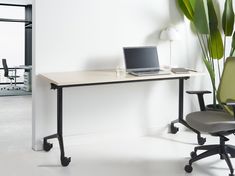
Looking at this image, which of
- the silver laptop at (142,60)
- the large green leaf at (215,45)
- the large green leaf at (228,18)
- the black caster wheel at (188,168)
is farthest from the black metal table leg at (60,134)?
the large green leaf at (228,18)

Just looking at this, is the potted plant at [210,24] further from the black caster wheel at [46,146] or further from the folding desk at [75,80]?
the black caster wheel at [46,146]

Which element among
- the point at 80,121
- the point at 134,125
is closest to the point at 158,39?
the point at 134,125

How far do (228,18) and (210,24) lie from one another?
25cm

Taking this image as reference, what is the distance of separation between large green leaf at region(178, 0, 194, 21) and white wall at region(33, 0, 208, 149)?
115 mm

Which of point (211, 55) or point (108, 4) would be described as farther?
point (211, 55)

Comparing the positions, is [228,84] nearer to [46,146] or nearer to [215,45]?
[215,45]

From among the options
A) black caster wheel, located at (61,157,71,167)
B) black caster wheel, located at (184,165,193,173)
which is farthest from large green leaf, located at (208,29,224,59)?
black caster wheel, located at (61,157,71,167)

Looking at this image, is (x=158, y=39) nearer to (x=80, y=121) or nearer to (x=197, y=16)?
(x=197, y=16)

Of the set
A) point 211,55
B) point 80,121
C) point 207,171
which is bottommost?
point 207,171

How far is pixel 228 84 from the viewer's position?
11.3 feet

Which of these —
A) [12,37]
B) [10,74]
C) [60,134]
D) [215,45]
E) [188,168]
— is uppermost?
[12,37]

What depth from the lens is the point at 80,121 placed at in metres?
4.12

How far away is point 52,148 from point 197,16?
7.55ft

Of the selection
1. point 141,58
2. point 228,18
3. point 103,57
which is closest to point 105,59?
point 103,57
